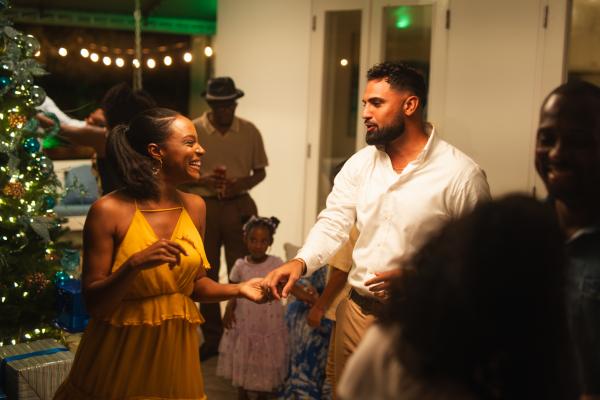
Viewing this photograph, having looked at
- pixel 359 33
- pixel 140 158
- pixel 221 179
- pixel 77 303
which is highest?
pixel 359 33

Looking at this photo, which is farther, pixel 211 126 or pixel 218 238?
pixel 211 126

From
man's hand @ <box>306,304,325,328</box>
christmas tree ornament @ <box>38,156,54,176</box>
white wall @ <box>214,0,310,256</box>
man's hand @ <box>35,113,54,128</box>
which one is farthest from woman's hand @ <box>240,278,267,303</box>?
white wall @ <box>214,0,310,256</box>

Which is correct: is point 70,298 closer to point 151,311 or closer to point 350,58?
point 151,311

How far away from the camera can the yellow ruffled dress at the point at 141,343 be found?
2.51 m

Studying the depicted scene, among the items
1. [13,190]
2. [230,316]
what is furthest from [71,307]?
[230,316]

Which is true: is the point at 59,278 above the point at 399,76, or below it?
below

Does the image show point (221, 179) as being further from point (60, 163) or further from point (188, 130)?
point (60, 163)

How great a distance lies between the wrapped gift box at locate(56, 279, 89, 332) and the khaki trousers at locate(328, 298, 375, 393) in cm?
159

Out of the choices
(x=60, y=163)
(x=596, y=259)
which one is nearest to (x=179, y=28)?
(x=60, y=163)

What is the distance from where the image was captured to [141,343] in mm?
Result: 2525

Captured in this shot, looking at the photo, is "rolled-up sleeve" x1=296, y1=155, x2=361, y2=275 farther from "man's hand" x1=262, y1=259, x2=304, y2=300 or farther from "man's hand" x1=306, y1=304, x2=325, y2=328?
"man's hand" x1=306, y1=304, x2=325, y2=328

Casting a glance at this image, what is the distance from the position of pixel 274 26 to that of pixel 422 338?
5.13m

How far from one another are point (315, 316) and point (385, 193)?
1114 mm

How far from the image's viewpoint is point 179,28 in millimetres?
8562
